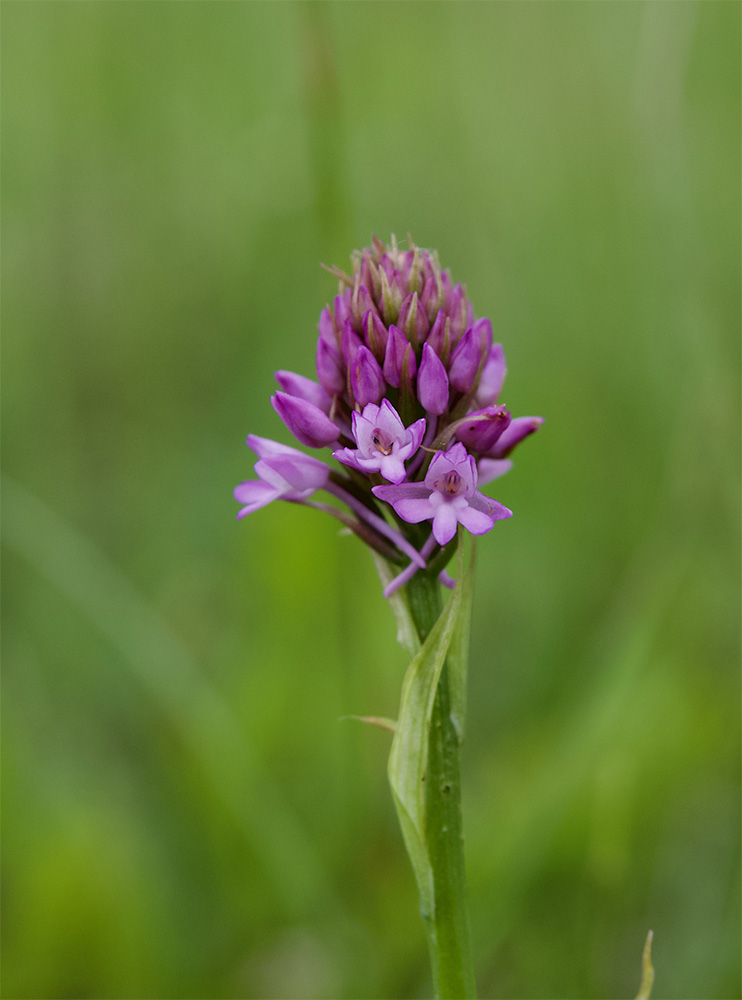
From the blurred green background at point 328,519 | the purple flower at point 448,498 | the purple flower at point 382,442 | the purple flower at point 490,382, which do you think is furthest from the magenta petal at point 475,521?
the blurred green background at point 328,519

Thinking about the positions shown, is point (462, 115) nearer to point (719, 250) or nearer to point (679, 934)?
point (719, 250)

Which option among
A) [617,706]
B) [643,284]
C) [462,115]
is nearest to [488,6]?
[462,115]

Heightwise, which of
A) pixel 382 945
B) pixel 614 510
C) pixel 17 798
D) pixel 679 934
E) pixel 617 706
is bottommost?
pixel 679 934

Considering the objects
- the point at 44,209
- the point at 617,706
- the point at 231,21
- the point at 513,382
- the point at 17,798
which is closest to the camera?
the point at 617,706

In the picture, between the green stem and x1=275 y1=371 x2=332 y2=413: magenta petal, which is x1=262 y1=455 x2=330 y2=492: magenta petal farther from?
the green stem

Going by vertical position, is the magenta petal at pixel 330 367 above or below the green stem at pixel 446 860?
above

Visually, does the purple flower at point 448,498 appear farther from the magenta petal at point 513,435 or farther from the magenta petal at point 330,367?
the magenta petal at point 330,367

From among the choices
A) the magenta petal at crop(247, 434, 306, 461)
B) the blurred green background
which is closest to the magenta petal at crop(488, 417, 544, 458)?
the magenta petal at crop(247, 434, 306, 461)

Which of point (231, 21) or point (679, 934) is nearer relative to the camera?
point (679, 934)
